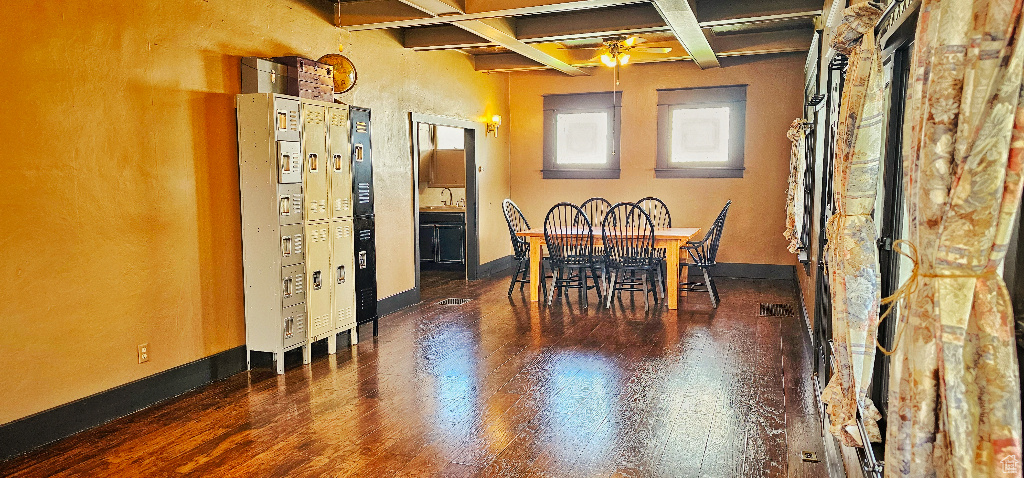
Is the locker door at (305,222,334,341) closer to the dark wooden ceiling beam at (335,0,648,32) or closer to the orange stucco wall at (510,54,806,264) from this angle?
the dark wooden ceiling beam at (335,0,648,32)

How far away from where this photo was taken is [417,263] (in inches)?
273

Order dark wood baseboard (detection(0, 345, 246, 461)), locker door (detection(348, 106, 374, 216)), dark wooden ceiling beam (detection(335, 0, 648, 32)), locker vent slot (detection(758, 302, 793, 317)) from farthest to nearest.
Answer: locker vent slot (detection(758, 302, 793, 317)), locker door (detection(348, 106, 374, 216)), dark wooden ceiling beam (detection(335, 0, 648, 32)), dark wood baseboard (detection(0, 345, 246, 461))

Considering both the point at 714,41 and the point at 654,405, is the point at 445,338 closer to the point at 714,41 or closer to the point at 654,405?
the point at 654,405

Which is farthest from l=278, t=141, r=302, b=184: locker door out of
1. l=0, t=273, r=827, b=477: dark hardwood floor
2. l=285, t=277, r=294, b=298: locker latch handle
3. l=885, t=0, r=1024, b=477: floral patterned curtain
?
l=885, t=0, r=1024, b=477: floral patterned curtain

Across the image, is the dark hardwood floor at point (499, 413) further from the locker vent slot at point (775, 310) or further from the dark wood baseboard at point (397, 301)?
the dark wood baseboard at point (397, 301)

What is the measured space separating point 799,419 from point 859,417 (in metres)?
0.93

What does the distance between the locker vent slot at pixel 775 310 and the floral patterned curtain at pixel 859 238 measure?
364cm

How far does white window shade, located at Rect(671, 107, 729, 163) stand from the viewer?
832cm

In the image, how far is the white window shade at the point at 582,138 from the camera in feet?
29.2

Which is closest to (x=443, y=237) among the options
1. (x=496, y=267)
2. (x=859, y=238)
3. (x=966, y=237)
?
(x=496, y=267)

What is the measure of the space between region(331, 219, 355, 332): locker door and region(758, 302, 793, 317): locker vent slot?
3448 millimetres

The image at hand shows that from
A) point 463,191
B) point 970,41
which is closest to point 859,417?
point 970,41

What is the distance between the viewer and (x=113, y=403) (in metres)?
3.73

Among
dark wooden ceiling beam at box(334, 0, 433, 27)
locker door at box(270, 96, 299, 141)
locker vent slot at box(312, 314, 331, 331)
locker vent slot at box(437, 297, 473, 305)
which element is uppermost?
dark wooden ceiling beam at box(334, 0, 433, 27)
